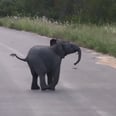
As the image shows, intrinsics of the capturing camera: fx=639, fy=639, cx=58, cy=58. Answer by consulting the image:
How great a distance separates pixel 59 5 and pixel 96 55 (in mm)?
45513

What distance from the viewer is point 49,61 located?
1259 cm

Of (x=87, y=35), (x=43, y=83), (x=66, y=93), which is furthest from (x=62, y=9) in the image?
(x=43, y=83)

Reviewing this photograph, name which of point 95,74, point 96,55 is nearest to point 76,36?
point 96,55

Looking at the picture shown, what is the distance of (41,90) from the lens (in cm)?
1272

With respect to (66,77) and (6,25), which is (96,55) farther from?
(6,25)

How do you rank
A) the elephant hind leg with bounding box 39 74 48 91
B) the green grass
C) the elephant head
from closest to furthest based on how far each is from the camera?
the elephant hind leg with bounding box 39 74 48 91
the elephant head
the green grass

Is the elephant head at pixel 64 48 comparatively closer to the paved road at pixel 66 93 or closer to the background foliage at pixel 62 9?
the paved road at pixel 66 93

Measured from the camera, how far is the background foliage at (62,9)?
54675 millimetres

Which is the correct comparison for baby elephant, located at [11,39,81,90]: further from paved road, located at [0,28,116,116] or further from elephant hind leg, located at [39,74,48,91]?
paved road, located at [0,28,116,116]

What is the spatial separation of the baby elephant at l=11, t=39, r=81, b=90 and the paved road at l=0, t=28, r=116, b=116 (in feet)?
0.79

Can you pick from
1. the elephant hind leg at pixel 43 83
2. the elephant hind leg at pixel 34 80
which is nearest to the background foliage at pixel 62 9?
the elephant hind leg at pixel 34 80

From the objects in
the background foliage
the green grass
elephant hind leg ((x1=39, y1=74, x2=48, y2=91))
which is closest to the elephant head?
elephant hind leg ((x1=39, y1=74, x2=48, y2=91))

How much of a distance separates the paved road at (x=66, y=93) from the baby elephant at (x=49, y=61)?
24 cm

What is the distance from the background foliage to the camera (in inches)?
2153
